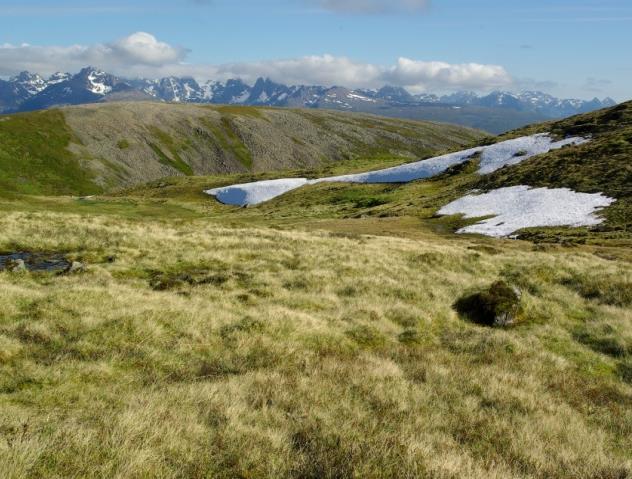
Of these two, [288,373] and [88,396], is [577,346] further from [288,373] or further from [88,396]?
[88,396]

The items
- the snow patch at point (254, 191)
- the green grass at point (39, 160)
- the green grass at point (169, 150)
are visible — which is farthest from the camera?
the green grass at point (169, 150)

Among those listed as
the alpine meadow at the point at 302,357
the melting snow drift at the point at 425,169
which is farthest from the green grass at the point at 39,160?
the alpine meadow at the point at 302,357

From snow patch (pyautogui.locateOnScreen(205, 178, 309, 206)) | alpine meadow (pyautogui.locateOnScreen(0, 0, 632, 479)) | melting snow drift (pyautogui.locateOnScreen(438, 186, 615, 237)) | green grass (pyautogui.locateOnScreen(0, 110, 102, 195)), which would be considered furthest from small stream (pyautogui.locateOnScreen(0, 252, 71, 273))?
green grass (pyautogui.locateOnScreen(0, 110, 102, 195))

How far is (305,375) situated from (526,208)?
52.0 metres

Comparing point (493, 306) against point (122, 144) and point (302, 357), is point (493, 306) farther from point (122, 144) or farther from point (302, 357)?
point (122, 144)

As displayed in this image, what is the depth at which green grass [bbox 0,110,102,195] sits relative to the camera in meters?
136

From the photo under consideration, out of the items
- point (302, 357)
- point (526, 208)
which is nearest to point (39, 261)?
point (302, 357)

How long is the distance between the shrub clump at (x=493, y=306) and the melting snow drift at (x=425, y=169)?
232 feet

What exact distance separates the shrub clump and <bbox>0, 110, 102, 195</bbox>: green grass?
136 metres

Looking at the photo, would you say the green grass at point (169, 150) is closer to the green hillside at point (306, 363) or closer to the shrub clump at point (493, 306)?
the green hillside at point (306, 363)

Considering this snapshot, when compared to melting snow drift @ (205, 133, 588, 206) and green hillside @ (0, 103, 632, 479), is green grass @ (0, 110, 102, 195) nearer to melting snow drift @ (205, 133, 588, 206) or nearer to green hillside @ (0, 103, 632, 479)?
melting snow drift @ (205, 133, 588, 206)

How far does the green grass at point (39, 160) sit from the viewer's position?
13575cm

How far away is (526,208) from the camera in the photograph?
185 feet

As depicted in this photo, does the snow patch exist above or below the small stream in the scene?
below
